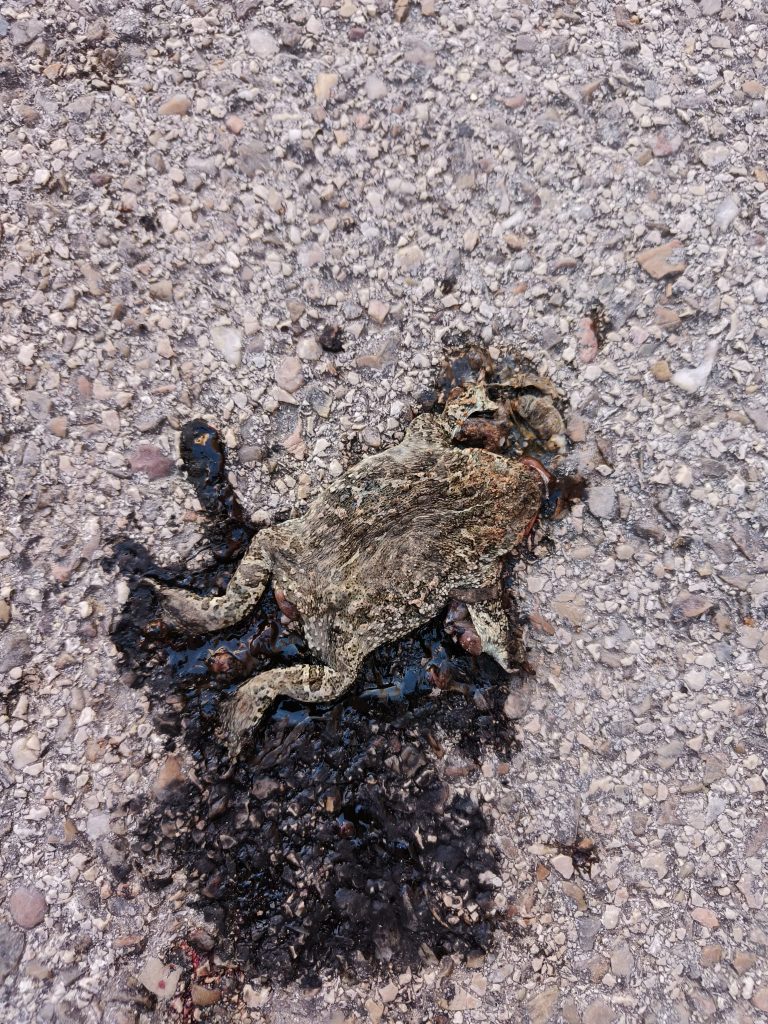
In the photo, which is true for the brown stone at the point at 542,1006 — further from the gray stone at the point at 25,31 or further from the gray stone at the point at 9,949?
the gray stone at the point at 25,31

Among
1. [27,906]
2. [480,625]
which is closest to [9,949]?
[27,906]

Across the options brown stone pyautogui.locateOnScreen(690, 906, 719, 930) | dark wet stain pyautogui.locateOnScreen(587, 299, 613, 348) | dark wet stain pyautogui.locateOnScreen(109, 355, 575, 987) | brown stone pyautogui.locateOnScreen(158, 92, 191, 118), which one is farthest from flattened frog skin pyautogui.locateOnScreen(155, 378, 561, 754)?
brown stone pyautogui.locateOnScreen(158, 92, 191, 118)

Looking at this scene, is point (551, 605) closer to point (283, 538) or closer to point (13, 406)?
point (283, 538)

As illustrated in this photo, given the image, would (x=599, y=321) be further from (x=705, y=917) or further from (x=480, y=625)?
(x=705, y=917)

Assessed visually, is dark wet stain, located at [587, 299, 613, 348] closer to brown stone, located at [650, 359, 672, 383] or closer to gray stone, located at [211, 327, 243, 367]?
brown stone, located at [650, 359, 672, 383]

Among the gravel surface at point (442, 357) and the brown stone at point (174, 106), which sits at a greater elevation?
the brown stone at point (174, 106)

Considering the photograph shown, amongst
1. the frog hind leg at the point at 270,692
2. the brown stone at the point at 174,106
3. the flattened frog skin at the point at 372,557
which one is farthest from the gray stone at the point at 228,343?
the frog hind leg at the point at 270,692

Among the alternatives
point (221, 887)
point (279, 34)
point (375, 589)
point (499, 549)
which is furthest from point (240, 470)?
point (279, 34)
